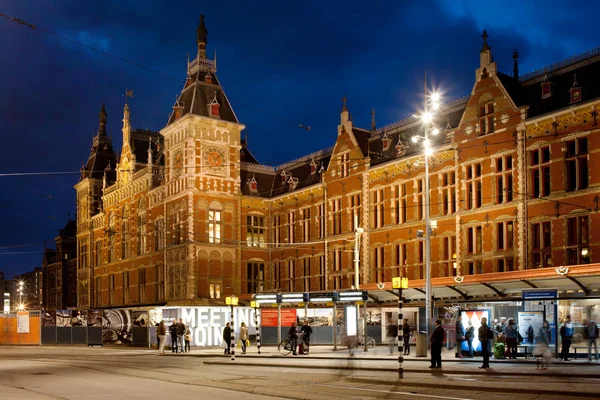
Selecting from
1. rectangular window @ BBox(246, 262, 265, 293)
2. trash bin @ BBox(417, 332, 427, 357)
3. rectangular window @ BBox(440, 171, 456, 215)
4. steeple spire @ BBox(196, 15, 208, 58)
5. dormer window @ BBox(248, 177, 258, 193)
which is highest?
steeple spire @ BBox(196, 15, 208, 58)

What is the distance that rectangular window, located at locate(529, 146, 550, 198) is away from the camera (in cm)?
3653

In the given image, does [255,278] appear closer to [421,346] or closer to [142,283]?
[142,283]

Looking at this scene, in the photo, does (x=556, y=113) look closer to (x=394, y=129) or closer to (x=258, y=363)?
(x=394, y=129)

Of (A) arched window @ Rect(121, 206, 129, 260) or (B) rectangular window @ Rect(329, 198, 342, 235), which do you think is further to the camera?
(A) arched window @ Rect(121, 206, 129, 260)

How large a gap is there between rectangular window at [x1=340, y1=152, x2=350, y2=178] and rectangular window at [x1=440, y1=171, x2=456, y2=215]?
913 cm

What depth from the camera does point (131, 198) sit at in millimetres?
67188

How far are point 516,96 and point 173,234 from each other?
29906 mm

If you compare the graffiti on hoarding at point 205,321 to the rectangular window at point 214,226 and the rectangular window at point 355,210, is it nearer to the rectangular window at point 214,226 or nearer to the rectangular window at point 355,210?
the rectangular window at point 355,210

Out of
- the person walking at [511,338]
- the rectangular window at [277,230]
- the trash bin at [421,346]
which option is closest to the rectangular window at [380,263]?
the rectangular window at [277,230]

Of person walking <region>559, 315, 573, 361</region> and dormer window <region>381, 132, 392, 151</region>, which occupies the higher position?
dormer window <region>381, 132, 392, 151</region>

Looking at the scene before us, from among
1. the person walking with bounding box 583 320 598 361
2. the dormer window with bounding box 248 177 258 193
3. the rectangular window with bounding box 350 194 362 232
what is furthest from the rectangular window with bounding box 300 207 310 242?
the person walking with bounding box 583 320 598 361

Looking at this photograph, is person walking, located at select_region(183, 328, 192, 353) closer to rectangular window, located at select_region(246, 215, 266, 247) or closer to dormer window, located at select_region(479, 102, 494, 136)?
dormer window, located at select_region(479, 102, 494, 136)

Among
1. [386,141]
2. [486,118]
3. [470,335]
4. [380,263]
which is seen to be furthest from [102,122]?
[470,335]

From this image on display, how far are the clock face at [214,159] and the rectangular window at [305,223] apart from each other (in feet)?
24.8
